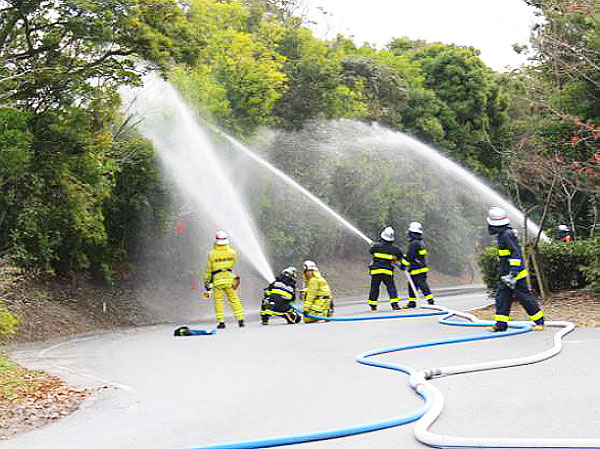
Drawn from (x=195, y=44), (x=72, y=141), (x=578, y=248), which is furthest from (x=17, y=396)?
(x=578, y=248)

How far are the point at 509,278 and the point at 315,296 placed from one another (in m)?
4.91

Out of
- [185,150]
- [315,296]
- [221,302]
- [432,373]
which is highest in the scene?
[185,150]

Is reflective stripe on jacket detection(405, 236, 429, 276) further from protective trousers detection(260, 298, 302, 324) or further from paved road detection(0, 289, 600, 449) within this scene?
paved road detection(0, 289, 600, 449)

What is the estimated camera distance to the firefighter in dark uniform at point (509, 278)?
39.3 feet

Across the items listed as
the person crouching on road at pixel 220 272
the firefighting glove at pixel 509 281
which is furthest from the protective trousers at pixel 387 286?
the firefighting glove at pixel 509 281

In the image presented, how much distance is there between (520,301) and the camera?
39.8 ft

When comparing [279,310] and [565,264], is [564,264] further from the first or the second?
[279,310]

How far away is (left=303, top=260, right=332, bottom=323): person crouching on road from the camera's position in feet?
52.5

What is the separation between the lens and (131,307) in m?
21.5

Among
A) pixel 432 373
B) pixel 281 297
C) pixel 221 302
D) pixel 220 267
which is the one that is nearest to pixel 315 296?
pixel 281 297

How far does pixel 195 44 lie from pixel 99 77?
2.02m

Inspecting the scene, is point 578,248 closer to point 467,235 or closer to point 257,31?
point 257,31

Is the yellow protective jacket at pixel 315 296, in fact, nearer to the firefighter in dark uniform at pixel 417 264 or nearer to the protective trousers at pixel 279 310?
the protective trousers at pixel 279 310

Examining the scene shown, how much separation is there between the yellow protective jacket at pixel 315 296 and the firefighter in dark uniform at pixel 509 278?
4393mm
